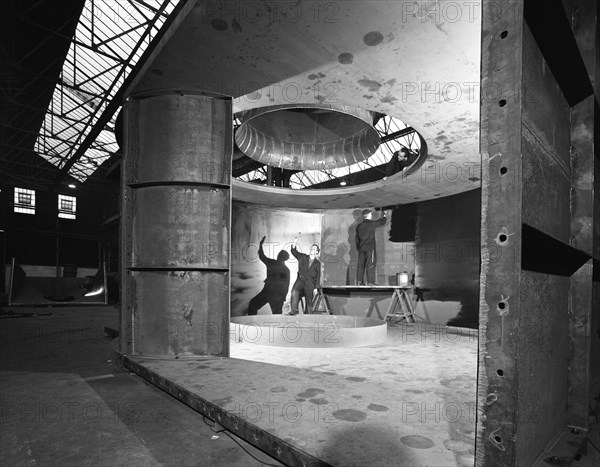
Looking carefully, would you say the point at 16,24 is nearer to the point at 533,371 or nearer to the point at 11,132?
the point at 11,132

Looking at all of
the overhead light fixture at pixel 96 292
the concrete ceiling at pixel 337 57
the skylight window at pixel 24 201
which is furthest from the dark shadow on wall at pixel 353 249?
the skylight window at pixel 24 201

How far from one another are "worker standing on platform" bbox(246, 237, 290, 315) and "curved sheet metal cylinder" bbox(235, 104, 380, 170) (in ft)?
13.4

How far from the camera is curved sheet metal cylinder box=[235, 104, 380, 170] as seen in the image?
8.66 metres

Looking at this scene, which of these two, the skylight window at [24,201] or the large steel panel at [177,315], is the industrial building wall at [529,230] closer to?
the large steel panel at [177,315]

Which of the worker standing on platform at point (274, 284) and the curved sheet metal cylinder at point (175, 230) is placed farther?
the worker standing on platform at point (274, 284)

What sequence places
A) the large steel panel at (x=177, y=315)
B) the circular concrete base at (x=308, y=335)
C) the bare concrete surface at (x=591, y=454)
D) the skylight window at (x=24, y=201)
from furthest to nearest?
the skylight window at (x=24, y=201) < the circular concrete base at (x=308, y=335) < the large steel panel at (x=177, y=315) < the bare concrete surface at (x=591, y=454)

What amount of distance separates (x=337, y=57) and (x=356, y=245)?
845cm

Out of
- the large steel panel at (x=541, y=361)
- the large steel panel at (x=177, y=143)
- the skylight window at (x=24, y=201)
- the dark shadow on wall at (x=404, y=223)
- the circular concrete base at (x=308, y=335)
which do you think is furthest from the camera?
the skylight window at (x=24, y=201)

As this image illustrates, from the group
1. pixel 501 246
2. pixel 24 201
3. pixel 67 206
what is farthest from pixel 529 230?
pixel 67 206

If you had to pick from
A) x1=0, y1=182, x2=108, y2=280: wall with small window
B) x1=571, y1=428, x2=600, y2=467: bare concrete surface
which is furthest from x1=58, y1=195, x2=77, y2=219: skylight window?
x1=571, y1=428, x2=600, y2=467: bare concrete surface

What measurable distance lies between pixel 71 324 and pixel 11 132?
13231 millimetres

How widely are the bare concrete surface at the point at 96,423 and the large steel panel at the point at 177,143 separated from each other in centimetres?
264

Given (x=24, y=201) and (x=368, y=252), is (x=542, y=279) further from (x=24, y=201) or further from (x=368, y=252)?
(x=24, y=201)

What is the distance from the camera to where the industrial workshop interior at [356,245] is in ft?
5.52
